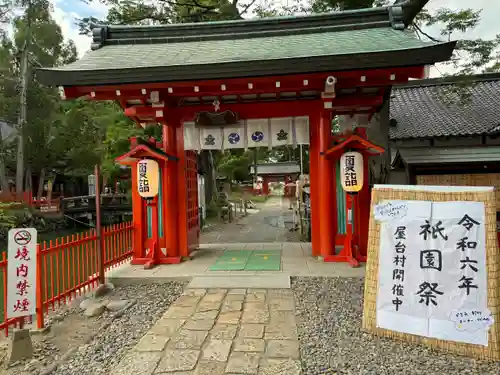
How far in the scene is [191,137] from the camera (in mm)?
6465

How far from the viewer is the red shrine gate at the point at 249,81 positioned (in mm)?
5098

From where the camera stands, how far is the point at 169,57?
6184mm

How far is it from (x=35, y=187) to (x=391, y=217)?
29386 mm

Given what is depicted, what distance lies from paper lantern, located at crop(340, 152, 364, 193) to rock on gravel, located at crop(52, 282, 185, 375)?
10.7ft

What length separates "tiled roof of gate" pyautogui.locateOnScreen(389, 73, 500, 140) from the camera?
9.64m

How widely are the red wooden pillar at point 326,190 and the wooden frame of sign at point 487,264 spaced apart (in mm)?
2597

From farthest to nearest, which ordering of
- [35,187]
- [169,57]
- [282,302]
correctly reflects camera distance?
[35,187], [169,57], [282,302]

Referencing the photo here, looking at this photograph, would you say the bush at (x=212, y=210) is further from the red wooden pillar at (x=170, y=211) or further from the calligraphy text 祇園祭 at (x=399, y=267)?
the calligraphy text 祇園祭 at (x=399, y=267)

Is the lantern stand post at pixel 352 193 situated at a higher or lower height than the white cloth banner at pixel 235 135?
lower

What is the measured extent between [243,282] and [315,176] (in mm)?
2554

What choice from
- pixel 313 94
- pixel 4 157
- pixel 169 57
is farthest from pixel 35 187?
pixel 313 94

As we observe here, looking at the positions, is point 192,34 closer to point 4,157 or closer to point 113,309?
point 113,309

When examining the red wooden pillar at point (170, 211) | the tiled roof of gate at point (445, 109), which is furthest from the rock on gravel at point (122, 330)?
the tiled roof of gate at point (445, 109)

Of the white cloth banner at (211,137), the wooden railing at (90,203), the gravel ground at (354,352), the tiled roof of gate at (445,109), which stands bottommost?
the gravel ground at (354,352)
